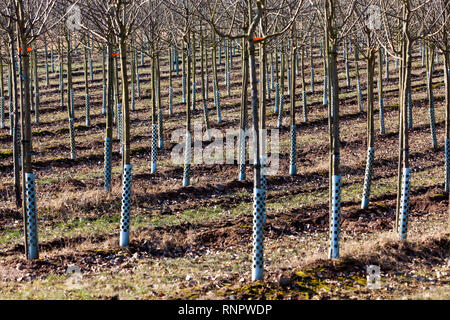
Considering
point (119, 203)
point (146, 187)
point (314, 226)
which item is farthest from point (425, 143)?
point (119, 203)

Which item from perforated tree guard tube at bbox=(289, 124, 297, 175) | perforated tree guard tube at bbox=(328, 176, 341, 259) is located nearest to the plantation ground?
perforated tree guard tube at bbox=(328, 176, 341, 259)

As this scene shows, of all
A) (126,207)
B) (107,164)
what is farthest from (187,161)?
(126,207)

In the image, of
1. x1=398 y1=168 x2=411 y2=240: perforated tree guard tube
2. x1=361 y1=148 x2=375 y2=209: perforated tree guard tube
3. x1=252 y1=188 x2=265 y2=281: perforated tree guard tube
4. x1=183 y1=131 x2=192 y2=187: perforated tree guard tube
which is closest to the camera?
x1=252 y1=188 x2=265 y2=281: perforated tree guard tube

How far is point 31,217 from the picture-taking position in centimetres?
962

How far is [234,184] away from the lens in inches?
679

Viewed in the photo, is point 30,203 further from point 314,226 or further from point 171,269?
point 314,226

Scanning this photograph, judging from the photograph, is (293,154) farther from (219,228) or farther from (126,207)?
(126,207)

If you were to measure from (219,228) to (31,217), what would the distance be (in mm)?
4912

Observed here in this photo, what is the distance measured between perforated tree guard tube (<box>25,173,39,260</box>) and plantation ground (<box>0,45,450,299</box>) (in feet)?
1.04

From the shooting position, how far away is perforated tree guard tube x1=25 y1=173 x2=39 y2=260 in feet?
31.3

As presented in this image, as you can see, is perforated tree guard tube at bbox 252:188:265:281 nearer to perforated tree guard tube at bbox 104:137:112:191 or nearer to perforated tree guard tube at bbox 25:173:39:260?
perforated tree guard tube at bbox 25:173:39:260

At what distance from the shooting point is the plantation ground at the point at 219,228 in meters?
8.08

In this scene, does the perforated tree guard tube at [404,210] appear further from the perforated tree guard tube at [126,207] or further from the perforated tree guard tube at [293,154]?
the perforated tree guard tube at [293,154]

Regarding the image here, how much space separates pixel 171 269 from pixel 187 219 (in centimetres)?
405
